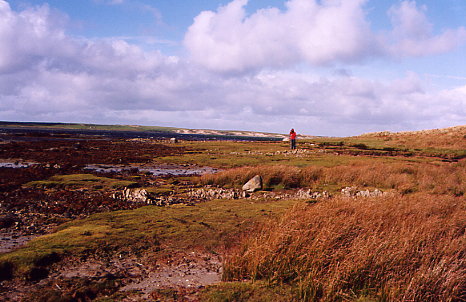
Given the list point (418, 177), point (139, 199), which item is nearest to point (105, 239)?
point (139, 199)

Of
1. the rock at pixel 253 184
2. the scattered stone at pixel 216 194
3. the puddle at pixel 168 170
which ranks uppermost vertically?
the rock at pixel 253 184

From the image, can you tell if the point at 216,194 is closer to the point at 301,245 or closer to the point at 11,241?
the point at 11,241

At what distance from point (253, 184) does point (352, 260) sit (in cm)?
1295

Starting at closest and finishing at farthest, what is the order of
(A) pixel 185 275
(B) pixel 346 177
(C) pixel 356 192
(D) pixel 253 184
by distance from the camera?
(A) pixel 185 275
(C) pixel 356 192
(D) pixel 253 184
(B) pixel 346 177

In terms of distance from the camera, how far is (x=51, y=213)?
45.4 ft

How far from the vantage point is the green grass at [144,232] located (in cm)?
920

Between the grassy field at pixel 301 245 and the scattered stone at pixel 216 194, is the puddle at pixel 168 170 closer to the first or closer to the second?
the scattered stone at pixel 216 194

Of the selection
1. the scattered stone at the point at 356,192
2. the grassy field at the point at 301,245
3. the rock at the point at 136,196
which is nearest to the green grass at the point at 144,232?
the grassy field at the point at 301,245

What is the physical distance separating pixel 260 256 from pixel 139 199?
1054 centimetres

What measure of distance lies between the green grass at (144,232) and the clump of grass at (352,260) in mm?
2587

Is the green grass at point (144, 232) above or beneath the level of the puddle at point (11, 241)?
above

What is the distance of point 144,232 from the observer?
11.1 m

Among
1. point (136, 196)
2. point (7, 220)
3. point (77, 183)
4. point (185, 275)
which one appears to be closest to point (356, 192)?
point (136, 196)

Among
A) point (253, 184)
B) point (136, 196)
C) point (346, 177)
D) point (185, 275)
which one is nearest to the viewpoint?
point (185, 275)
